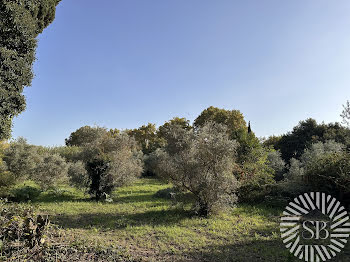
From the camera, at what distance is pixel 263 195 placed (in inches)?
480

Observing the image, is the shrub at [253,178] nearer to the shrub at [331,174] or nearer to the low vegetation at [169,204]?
the low vegetation at [169,204]

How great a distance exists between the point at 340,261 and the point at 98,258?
5527 millimetres

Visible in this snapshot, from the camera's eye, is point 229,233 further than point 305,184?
No

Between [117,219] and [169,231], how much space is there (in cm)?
246

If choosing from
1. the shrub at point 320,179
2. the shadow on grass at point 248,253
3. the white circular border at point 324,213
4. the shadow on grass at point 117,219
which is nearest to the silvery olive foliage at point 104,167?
the shadow on grass at point 117,219

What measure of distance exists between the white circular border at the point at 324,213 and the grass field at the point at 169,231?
0.86ft

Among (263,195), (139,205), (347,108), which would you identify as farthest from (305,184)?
(139,205)

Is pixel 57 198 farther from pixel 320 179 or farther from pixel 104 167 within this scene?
pixel 320 179

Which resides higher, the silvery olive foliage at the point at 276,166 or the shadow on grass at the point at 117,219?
the silvery olive foliage at the point at 276,166

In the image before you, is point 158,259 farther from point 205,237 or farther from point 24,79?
point 24,79

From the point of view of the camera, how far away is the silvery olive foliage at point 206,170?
335 inches

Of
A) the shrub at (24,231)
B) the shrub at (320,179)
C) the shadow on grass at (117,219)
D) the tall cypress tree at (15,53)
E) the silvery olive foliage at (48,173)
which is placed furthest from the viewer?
the silvery olive foliage at (48,173)

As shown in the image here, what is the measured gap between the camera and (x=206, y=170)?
8.79m

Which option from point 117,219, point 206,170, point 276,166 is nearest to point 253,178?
point 276,166
